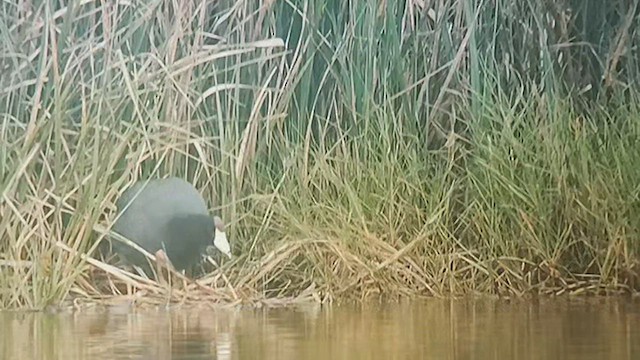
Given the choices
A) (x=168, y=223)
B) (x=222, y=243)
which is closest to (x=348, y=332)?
(x=222, y=243)

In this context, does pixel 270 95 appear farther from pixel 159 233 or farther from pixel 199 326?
pixel 199 326

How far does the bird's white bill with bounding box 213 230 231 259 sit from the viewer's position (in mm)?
2838

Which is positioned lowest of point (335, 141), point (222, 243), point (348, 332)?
point (348, 332)

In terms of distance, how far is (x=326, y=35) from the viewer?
9.75ft

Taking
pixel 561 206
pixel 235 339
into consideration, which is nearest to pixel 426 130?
pixel 561 206

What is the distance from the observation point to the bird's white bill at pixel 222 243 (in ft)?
9.31

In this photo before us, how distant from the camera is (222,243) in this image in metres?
2.84

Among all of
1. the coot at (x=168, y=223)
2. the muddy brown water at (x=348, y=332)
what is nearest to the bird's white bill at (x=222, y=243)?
the coot at (x=168, y=223)

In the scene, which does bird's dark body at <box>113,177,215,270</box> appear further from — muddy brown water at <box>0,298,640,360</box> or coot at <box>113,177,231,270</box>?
muddy brown water at <box>0,298,640,360</box>

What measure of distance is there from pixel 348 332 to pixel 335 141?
0.72 meters

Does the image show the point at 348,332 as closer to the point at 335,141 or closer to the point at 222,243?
the point at 222,243

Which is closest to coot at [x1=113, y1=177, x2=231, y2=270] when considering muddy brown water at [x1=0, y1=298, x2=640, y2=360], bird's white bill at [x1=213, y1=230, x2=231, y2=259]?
bird's white bill at [x1=213, y1=230, x2=231, y2=259]

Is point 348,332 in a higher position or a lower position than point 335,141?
lower

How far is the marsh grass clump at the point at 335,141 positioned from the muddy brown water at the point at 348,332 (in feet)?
0.39
